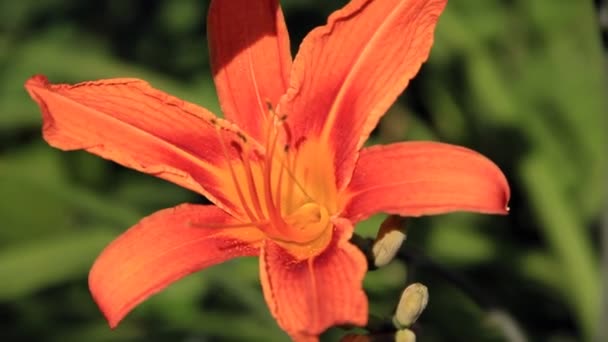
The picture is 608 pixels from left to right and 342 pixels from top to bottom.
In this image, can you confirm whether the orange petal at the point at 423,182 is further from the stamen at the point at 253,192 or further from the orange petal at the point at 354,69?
the stamen at the point at 253,192

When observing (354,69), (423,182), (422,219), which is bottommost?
(422,219)

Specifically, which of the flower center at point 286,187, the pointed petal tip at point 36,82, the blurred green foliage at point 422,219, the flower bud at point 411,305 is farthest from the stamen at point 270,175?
the blurred green foliage at point 422,219

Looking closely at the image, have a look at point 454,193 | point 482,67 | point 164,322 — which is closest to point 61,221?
point 164,322

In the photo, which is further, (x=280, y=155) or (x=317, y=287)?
(x=280, y=155)

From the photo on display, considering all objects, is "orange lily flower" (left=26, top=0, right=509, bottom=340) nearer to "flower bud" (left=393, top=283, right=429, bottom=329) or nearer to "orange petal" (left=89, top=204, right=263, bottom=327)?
"orange petal" (left=89, top=204, right=263, bottom=327)

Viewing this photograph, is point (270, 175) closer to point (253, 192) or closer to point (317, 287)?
point (253, 192)

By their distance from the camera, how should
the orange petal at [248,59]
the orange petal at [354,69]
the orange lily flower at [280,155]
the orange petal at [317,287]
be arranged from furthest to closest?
1. the orange petal at [248,59]
2. the orange petal at [354,69]
3. the orange lily flower at [280,155]
4. the orange petal at [317,287]

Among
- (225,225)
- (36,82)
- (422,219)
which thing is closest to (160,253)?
(225,225)
